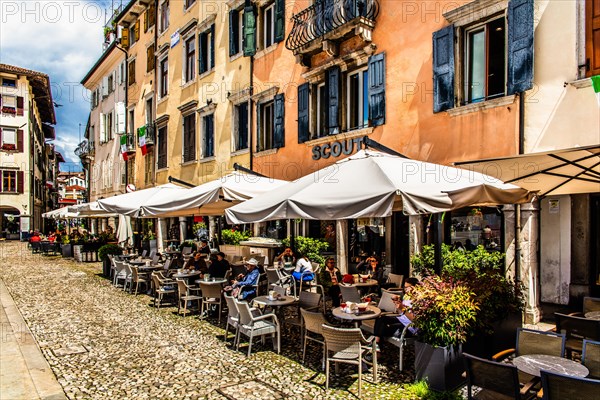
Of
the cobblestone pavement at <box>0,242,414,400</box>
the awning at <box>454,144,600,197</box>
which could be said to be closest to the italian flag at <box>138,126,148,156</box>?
the cobblestone pavement at <box>0,242,414,400</box>

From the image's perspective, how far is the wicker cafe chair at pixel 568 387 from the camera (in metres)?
3.25

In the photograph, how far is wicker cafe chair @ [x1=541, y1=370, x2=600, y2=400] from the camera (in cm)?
325

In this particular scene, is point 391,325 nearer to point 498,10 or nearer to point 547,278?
point 547,278

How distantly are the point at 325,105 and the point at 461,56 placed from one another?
14.5 ft

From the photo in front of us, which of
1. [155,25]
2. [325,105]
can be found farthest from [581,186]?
[155,25]

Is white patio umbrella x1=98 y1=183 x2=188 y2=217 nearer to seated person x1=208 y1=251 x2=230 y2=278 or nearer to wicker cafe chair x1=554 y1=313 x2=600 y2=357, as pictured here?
seated person x1=208 y1=251 x2=230 y2=278

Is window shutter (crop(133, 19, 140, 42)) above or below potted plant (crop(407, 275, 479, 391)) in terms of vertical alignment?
above

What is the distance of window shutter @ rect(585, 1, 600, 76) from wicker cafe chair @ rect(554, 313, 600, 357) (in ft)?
14.8

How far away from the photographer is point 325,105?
42.8 feet

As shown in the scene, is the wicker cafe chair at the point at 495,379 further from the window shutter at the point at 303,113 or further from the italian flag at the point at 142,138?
the italian flag at the point at 142,138

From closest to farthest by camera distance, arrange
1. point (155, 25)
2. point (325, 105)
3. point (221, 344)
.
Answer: point (221, 344), point (325, 105), point (155, 25)


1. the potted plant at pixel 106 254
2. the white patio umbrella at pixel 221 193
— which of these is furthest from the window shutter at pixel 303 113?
the potted plant at pixel 106 254

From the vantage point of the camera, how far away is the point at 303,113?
534 inches

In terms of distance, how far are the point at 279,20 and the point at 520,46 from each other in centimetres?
852
